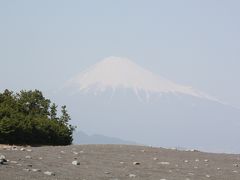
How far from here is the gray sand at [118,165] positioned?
14.5m

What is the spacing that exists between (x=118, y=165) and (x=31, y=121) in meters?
12.8

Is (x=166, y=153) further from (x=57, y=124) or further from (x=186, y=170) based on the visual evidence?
(x=57, y=124)

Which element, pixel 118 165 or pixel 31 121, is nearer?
pixel 118 165

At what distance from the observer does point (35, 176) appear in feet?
43.8

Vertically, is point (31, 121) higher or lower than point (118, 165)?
higher

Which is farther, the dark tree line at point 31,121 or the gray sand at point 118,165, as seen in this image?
the dark tree line at point 31,121

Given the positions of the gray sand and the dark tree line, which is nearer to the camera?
the gray sand

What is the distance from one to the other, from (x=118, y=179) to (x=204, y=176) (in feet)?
11.8

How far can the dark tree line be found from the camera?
93.0ft

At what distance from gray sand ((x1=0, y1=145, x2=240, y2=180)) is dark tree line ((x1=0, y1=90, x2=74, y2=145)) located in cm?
613

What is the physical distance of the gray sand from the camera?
14523 mm

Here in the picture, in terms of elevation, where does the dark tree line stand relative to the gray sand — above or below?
above

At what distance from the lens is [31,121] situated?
1177 inches

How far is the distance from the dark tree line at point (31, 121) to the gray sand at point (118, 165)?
6130 mm
